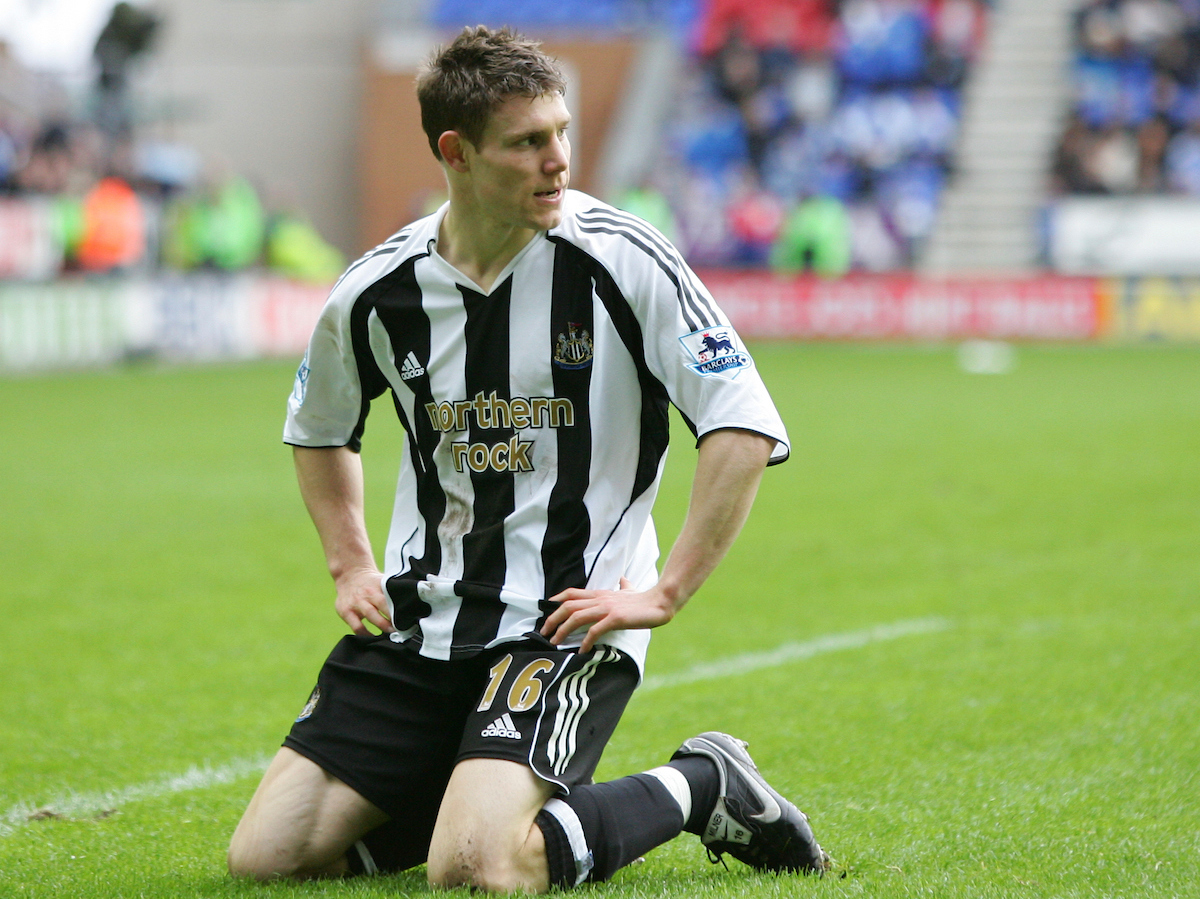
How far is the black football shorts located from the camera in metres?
3.10

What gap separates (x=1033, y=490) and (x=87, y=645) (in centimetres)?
508

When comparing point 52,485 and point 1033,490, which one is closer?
point 1033,490

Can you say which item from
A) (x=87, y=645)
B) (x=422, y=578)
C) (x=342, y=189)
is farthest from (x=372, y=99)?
(x=422, y=578)

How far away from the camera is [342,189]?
29.8m

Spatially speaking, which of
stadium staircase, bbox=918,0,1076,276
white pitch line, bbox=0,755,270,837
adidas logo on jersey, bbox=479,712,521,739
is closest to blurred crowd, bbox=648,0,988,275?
stadium staircase, bbox=918,0,1076,276

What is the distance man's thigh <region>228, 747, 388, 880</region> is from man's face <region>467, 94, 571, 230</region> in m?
1.18

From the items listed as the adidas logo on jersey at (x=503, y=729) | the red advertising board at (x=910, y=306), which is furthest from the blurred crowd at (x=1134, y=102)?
the adidas logo on jersey at (x=503, y=729)

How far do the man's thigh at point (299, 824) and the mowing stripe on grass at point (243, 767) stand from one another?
0.69 metres

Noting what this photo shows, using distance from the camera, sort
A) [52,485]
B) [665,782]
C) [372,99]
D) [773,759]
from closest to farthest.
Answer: [665,782] < [773,759] < [52,485] < [372,99]

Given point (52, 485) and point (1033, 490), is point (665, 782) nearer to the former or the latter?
point (1033, 490)

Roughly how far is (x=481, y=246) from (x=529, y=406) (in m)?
0.34

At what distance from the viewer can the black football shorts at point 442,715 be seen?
3.10 metres

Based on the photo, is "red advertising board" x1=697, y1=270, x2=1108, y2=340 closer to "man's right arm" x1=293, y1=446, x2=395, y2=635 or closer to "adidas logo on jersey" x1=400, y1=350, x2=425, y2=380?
"man's right arm" x1=293, y1=446, x2=395, y2=635

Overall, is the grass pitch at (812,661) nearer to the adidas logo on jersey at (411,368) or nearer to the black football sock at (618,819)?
the black football sock at (618,819)
